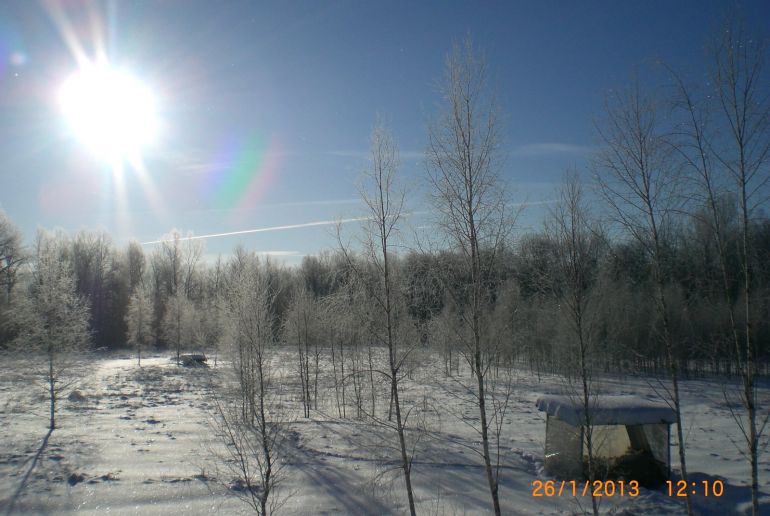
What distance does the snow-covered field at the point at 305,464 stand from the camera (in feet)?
35.2

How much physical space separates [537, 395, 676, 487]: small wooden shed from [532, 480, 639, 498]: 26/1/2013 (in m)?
0.26

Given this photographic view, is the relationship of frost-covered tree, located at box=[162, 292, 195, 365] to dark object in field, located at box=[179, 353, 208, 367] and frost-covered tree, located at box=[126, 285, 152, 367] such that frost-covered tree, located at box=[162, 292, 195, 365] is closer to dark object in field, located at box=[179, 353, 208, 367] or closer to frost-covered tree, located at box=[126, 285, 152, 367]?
frost-covered tree, located at box=[126, 285, 152, 367]

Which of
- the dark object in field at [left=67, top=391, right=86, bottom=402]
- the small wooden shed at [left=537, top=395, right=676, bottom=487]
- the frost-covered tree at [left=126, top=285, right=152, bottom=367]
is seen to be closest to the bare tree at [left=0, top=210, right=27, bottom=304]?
the frost-covered tree at [left=126, top=285, right=152, bottom=367]

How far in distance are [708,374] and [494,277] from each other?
40138mm

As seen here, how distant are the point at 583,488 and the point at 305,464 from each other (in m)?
7.66

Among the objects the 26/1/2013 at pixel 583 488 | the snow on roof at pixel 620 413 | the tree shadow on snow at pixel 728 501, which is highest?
the snow on roof at pixel 620 413

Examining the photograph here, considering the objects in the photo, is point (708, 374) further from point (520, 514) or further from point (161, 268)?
point (161, 268)

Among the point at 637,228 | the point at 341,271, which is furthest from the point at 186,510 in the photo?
the point at 637,228

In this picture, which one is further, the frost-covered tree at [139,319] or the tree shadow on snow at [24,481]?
the frost-covered tree at [139,319]

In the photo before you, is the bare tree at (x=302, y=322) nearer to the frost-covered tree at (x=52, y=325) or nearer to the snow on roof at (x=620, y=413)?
the frost-covered tree at (x=52, y=325)

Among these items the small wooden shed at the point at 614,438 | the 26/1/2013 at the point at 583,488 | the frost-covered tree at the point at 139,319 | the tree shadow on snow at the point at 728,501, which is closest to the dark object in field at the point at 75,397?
the 26/1/2013 at the point at 583,488

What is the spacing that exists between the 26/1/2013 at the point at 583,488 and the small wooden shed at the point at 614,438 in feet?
0.86

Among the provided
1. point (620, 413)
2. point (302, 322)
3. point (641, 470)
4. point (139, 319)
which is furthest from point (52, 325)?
point (139, 319)

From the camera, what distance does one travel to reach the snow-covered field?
10734 millimetres
